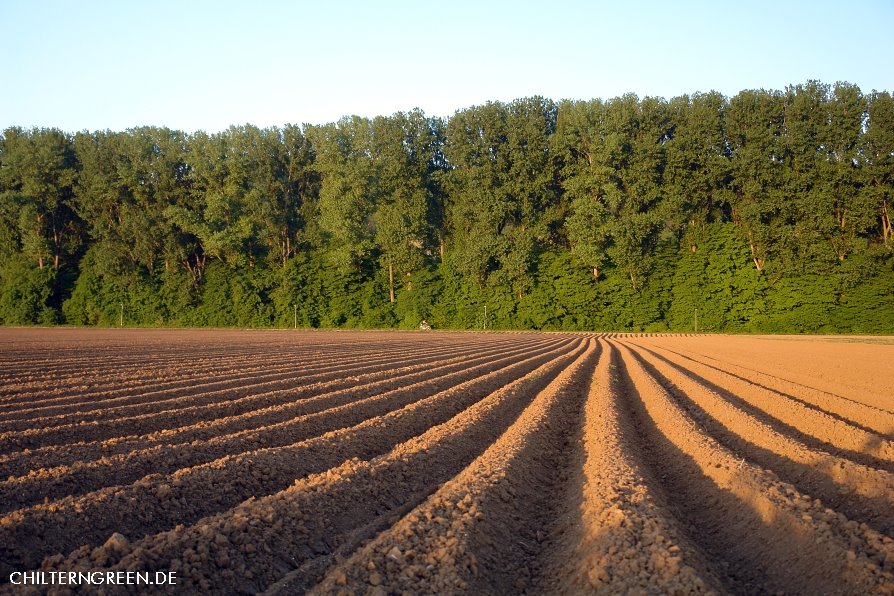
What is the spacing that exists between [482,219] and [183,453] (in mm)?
44085

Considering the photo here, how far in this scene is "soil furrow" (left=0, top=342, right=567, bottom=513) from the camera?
233 inches

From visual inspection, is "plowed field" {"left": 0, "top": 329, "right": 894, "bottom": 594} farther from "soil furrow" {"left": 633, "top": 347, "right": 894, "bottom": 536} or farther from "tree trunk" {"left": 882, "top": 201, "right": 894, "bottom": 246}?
"tree trunk" {"left": 882, "top": 201, "right": 894, "bottom": 246}

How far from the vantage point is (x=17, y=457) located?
6945 mm

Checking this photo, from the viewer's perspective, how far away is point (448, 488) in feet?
19.4

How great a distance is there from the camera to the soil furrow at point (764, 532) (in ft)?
13.3

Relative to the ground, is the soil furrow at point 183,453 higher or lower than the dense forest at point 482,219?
lower

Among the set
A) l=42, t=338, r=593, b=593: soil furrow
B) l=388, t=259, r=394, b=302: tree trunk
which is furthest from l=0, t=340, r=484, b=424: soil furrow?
l=388, t=259, r=394, b=302: tree trunk

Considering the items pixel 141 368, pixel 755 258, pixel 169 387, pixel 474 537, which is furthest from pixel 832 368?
pixel 755 258

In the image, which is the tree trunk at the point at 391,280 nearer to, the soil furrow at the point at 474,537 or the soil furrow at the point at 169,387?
the soil furrow at the point at 169,387

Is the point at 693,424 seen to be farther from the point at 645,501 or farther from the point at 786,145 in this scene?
the point at 786,145

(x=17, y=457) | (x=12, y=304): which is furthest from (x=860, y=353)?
(x=12, y=304)

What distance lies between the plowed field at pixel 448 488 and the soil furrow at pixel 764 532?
2 centimetres

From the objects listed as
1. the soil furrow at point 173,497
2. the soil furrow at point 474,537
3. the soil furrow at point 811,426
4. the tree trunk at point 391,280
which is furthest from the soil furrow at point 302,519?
the tree trunk at point 391,280

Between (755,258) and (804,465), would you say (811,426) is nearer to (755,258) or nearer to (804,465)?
(804,465)
